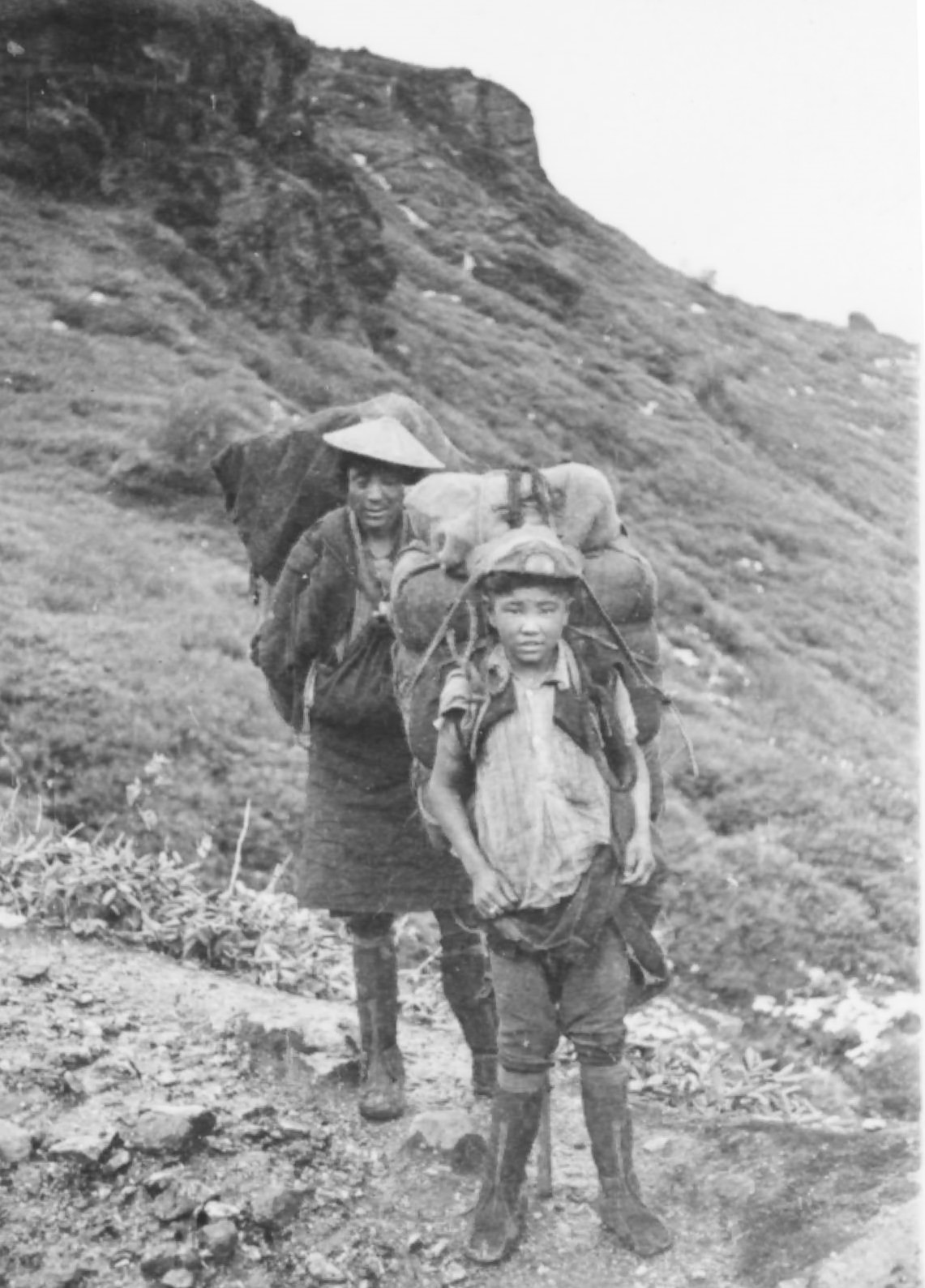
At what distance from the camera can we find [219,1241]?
2.99 metres

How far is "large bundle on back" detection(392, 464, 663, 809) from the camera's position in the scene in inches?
124

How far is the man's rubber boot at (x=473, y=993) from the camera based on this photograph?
3.97 meters

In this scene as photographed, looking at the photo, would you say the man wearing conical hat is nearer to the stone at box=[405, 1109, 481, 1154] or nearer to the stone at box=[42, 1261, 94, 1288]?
the stone at box=[405, 1109, 481, 1154]

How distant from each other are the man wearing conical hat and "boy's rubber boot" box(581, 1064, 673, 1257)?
36.2 inches

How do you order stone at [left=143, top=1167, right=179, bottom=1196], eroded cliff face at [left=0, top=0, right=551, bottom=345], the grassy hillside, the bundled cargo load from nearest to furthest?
stone at [left=143, top=1167, right=179, bottom=1196]
the bundled cargo load
the grassy hillside
eroded cliff face at [left=0, top=0, right=551, bottom=345]

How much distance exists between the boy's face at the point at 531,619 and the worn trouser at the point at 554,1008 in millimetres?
692

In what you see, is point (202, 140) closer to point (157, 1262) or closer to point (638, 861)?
point (638, 861)

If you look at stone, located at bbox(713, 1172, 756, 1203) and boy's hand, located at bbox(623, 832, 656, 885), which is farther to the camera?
stone, located at bbox(713, 1172, 756, 1203)

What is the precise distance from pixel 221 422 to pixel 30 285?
4.16m

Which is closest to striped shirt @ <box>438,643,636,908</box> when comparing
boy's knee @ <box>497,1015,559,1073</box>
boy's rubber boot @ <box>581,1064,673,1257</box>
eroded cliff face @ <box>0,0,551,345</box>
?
boy's knee @ <box>497,1015,559,1073</box>

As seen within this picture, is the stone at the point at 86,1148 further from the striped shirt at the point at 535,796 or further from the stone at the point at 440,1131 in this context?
the striped shirt at the point at 535,796

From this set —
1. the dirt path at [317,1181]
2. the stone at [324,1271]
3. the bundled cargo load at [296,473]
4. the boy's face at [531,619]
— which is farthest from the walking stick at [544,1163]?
the bundled cargo load at [296,473]

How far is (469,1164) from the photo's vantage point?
353cm

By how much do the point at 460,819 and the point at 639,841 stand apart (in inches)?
16.8
